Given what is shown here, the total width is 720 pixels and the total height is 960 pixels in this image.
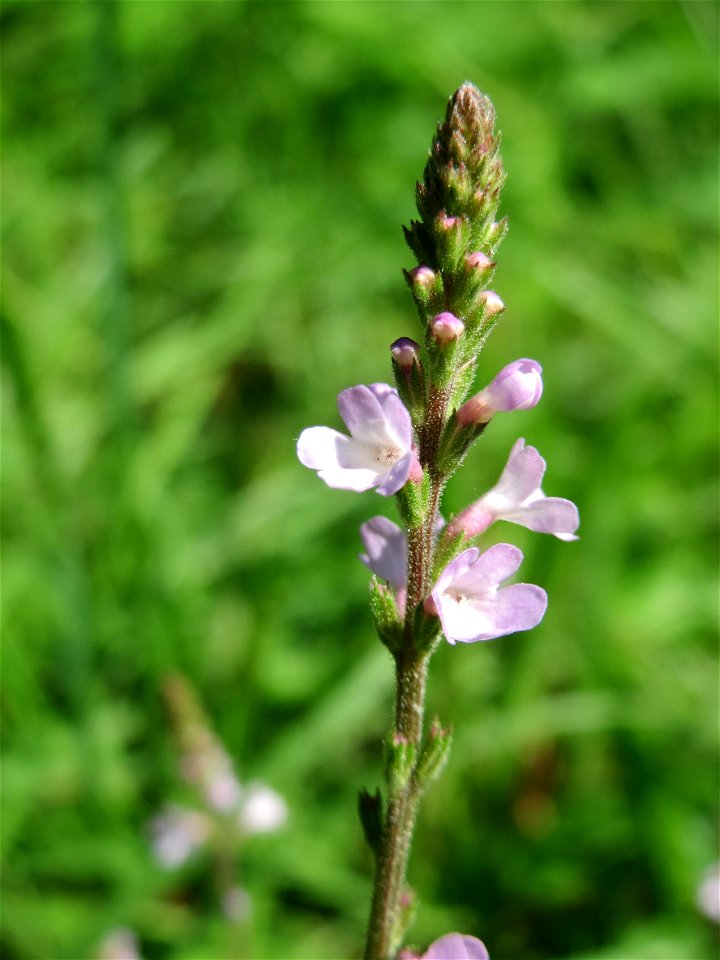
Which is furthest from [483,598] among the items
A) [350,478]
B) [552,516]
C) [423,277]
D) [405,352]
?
[423,277]

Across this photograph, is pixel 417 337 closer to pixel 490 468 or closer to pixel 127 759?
pixel 490 468

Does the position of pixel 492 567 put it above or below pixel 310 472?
below

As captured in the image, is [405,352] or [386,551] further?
[386,551]

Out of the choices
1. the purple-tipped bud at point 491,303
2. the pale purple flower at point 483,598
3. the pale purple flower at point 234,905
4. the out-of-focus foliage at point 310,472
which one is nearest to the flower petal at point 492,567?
the pale purple flower at point 483,598

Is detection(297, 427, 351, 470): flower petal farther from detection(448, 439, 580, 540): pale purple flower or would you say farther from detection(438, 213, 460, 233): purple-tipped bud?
detection(438, 213, 460, 233): purple-tipped bud

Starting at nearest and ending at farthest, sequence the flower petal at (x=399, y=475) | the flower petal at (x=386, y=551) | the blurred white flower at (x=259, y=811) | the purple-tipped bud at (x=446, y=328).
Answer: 1. the flower petal at (x=399, y=475)
2. the purple-tipped bud at (x=446, y=328)
3. the flower petal at (x=386, y=551)
4. the blurred white flower at (x=259, y=811)

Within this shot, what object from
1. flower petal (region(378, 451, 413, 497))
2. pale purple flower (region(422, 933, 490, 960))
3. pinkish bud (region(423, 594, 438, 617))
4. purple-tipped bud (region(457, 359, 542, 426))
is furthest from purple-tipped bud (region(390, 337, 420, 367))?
pale purple flower (region(422, 933, 490, 960))

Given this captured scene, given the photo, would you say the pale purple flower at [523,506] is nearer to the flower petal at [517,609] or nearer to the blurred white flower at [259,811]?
the flower petal at [517,609]

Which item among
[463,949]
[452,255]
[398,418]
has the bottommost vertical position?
[463,949]

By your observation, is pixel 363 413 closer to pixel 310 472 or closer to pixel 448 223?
pixel 448 223
